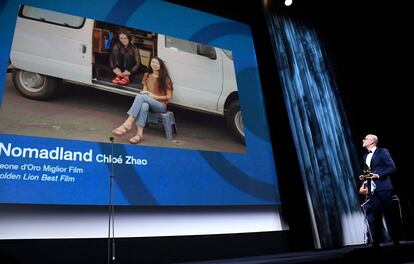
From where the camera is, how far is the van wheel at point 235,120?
3.69 meters

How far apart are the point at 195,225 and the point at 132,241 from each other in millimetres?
608

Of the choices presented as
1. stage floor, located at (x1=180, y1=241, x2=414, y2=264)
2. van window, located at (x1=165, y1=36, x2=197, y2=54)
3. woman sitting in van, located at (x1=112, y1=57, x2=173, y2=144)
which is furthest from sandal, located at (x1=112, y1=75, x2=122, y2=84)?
stage floor, located at (x1=180, y1=241, x2=414, y2=264)

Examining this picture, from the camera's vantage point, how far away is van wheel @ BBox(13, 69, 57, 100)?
2824mm

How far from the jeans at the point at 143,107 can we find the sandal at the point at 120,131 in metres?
0.14

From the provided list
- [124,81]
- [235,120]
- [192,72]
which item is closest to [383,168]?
[235,120]

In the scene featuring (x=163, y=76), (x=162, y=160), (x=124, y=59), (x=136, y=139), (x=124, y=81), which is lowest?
(x=162, y=160)

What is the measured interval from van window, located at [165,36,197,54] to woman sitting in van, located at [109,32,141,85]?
0.41m

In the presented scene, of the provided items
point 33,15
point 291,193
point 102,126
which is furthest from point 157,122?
point 291,193

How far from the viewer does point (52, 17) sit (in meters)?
3.18

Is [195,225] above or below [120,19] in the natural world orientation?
below

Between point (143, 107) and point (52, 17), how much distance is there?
1.22 meters

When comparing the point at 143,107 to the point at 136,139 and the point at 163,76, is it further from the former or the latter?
the point at 163,76

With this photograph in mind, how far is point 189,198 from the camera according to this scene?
3.12m

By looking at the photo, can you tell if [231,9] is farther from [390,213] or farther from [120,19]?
[390,213]
